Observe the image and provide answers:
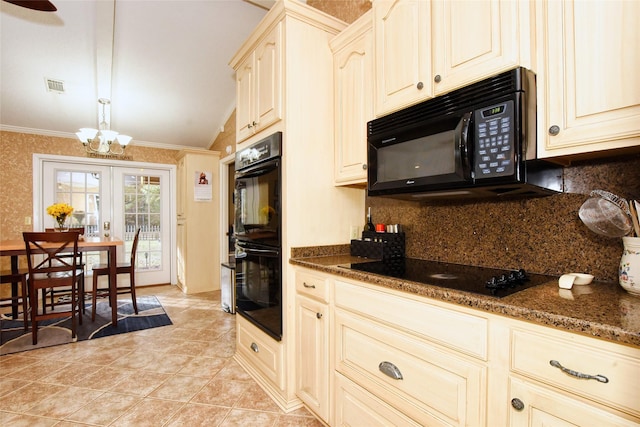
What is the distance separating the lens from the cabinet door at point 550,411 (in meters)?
0.77

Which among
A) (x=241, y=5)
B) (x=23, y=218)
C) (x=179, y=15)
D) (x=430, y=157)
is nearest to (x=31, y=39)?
(x=179, y=15)

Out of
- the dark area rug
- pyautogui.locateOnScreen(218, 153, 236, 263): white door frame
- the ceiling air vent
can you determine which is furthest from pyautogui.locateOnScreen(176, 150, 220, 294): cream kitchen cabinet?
the ceiling air vent

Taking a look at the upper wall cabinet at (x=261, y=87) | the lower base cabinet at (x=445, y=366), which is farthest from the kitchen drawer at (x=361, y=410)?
the upper wall cabinet at (x=261, y=87)

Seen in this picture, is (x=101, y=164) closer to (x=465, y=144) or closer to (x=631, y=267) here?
(x=465, y=144)

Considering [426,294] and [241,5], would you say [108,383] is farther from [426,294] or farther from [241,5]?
[241,5]

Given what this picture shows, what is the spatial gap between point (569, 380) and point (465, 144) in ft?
2.70

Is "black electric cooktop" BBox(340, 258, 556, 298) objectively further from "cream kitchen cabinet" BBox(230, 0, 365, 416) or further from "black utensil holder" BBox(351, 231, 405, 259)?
"cream kitchen cabinet" BBox(230, 0, 365, 416)

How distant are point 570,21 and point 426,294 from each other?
3.36 ft

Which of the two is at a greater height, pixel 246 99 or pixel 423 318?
pixel 246 99

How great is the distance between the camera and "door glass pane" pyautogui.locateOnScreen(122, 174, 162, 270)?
5.18 m

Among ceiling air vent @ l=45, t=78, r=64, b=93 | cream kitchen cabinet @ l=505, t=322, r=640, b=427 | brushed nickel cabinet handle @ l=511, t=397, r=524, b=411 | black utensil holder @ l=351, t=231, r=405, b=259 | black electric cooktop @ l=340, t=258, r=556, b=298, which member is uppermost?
ceiling air vent @ l=45, t=78, r=64, b=93

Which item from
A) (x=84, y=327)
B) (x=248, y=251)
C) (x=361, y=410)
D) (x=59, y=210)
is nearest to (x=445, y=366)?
(x=361, y=410)

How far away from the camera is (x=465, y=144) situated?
4.12 feet

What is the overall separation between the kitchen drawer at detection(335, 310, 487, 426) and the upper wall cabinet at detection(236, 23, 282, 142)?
4.40 ft
